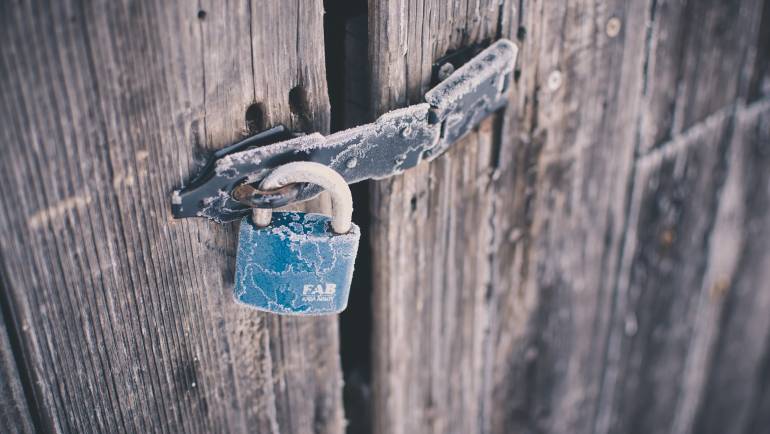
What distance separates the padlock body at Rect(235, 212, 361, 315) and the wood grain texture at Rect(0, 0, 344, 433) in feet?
0.29

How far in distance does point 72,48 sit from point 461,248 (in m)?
0.60

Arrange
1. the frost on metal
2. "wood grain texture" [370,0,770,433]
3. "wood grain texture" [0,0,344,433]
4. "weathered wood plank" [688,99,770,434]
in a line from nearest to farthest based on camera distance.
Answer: "wood grain texture" [0,0,344,433]
the frost on metal
"wood grain texture" [370,0,770,433]
"weathered wood plank" [688,99,770,434]

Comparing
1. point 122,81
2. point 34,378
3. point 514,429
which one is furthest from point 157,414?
point 514,429

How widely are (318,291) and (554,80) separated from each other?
522mm

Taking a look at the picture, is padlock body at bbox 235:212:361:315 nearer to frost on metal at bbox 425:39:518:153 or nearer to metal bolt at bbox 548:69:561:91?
frost on metal at bbox 425:39:518:153

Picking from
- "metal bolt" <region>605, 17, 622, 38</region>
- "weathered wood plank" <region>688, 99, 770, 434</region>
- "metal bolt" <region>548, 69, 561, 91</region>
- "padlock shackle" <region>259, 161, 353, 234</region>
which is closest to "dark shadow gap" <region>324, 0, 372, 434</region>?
"padlock shackle" <region>259, 161, 353, 234</region>

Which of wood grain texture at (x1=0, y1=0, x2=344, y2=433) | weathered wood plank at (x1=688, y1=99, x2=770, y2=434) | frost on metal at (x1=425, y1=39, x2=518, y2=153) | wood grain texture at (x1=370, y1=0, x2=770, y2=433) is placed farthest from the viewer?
weathered wood plank at (x1=688, y1=99, x2=770, y2=434)

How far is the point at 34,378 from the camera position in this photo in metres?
0.66

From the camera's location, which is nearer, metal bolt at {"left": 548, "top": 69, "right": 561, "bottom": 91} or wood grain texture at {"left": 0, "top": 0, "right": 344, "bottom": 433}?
wood grain texture at {"left": 0, "top": 0, "right": 344, "bottom": 433}

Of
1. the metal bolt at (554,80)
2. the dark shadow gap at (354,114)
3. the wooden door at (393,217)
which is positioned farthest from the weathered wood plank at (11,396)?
the metal bolt at (554,80)

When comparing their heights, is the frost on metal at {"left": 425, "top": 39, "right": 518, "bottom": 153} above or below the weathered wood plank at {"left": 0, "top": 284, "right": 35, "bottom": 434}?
above

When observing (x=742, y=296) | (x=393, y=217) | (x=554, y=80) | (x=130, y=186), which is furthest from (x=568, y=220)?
(x=742, y=296)

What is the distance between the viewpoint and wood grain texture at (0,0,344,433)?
0.56m

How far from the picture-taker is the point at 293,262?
626mm
